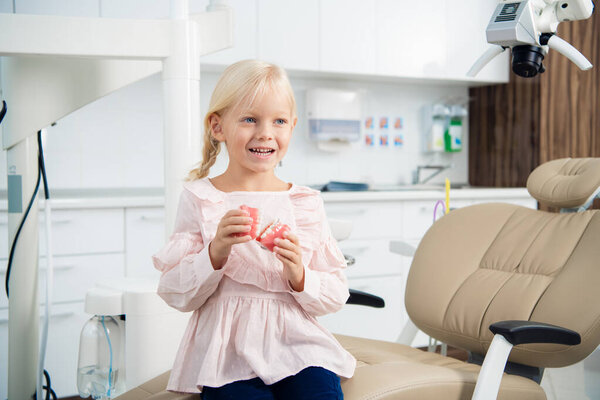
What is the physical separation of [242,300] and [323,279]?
0.15 meters

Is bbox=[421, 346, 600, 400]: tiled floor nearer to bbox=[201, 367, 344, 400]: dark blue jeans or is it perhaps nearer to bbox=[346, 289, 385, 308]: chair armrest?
bbox=[346, 289, 385, 308]: chair armrest

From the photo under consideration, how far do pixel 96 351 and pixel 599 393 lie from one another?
5.30 feet

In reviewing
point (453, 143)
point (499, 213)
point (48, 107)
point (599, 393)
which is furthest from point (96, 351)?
point (453, 143)

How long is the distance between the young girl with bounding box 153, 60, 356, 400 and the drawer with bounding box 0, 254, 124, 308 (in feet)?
5.06

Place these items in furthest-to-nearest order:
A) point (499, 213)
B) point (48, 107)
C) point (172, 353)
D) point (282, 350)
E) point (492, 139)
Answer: point (492, 139), point (499, 213), point (48, 107), point (172, 353), point (282, 350)

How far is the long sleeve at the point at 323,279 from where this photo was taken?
1.07 meters

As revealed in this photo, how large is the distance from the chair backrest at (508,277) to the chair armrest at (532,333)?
0.25 ft

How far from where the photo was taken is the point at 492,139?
13.1 feet

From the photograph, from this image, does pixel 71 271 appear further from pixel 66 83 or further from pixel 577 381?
pixel 577 381

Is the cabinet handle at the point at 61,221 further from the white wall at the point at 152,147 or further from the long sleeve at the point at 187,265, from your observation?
the long sleeve at the point at 187,265

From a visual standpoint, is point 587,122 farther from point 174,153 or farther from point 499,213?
point 174,153

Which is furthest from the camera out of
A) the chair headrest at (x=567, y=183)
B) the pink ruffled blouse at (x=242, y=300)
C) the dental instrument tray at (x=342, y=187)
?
the dental instrument tray at (x=342, y=187)

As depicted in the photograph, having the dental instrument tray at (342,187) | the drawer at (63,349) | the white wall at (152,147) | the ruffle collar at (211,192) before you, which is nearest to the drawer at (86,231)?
the drawer at (63,349)

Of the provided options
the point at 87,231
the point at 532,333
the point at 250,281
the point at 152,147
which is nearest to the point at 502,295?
the point at 532,333
